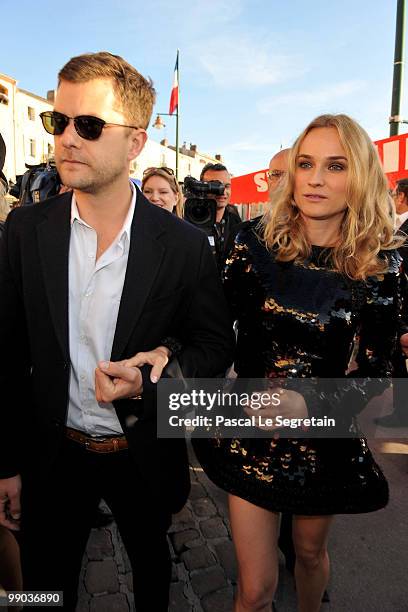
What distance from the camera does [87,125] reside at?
157 centimetres

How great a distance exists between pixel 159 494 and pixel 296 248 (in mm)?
1116

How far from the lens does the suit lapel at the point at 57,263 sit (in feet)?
4.98

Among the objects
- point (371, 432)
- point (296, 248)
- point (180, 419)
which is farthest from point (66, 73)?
point (371, 432)

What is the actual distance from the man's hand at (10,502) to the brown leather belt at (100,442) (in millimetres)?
266

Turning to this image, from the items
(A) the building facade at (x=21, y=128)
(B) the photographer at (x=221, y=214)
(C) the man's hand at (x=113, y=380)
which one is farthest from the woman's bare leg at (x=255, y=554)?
(A) the building facade at (x=21, y=128)

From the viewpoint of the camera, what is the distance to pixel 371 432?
404cm

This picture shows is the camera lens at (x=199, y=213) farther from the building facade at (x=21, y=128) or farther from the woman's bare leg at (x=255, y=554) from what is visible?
the building facade at (x=21, y=128)

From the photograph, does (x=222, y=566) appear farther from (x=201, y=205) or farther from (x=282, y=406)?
(x=201, y=205)

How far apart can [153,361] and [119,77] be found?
3.38 feet

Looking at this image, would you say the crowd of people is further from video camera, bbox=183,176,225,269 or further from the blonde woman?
video camera, bbox=183,176,225,269

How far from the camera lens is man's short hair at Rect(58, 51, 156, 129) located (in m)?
1.53

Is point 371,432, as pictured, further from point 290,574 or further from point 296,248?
point 296,248

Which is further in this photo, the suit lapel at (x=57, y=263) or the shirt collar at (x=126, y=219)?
the shirt collar at (x=126, y=219)

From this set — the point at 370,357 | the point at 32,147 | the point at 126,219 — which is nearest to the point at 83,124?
the point at 126,219
